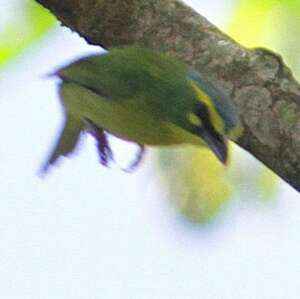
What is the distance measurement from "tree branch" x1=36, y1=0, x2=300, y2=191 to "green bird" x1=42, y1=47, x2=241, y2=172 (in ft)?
0.29

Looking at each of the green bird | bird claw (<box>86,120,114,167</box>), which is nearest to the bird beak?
the green bird

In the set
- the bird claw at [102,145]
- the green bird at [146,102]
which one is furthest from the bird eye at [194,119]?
the bird claw at [102,145]

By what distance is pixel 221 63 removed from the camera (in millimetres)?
1562

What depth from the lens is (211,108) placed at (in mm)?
1300

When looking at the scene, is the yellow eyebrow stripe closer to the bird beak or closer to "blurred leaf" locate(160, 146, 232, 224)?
the bird beak

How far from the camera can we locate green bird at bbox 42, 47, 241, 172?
1.31 meters

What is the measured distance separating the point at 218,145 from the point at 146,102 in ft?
0.34

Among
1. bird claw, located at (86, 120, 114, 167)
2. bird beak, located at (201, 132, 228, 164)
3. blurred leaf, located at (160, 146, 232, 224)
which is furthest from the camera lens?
blurred leaf, located at (160, 146, 232, 224)

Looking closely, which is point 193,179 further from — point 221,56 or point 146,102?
point 146,102

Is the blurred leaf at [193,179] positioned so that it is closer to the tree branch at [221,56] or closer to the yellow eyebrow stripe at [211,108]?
the tree branch at [221,56]

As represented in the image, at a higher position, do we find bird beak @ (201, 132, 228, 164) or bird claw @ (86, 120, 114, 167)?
bird beak @ (201, 132, 228, 164)

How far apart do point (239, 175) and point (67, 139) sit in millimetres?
454

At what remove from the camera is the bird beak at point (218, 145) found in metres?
1.29

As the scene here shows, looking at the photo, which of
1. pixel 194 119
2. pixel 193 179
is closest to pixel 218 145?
pixel 194 119
